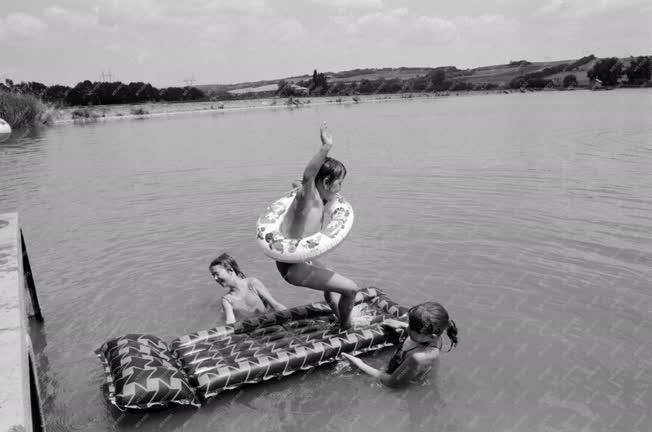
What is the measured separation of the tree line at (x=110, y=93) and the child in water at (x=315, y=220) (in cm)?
5997

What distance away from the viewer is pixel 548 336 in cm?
602

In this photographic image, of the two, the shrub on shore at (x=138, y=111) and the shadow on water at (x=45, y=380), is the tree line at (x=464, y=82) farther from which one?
the shadow on water at (x=45, y=380)

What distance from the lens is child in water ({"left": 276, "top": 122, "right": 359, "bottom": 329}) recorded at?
5.12m

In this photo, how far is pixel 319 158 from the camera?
15.8 feet

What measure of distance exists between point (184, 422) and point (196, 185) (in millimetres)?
11629

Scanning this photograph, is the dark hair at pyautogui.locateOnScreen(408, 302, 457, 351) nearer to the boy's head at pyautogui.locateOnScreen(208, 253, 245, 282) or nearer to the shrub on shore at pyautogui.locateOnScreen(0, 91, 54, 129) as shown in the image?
the boy's head at pyautogui.locateOnScreen(208, 253, 245, 282)

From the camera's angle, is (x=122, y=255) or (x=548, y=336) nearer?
(x=548, y=336)

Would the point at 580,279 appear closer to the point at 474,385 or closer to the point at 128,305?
the point at 474,385

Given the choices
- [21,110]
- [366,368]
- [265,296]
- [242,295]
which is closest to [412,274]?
[265,296]

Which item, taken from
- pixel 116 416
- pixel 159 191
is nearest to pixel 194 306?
pixel 116 416

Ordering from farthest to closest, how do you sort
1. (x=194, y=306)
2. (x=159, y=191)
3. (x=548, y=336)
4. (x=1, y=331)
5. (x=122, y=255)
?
1. (x=159, y=191)
2. (x=122, y=255)
3. (x=194, y=306)
4. (x=548, y=336)
5. (x=1, y=331)

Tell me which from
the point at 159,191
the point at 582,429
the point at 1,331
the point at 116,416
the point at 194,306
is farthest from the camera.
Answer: the point at 159,191

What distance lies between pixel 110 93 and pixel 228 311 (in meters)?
67.8

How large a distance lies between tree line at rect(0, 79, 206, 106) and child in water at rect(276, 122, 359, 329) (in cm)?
5997
